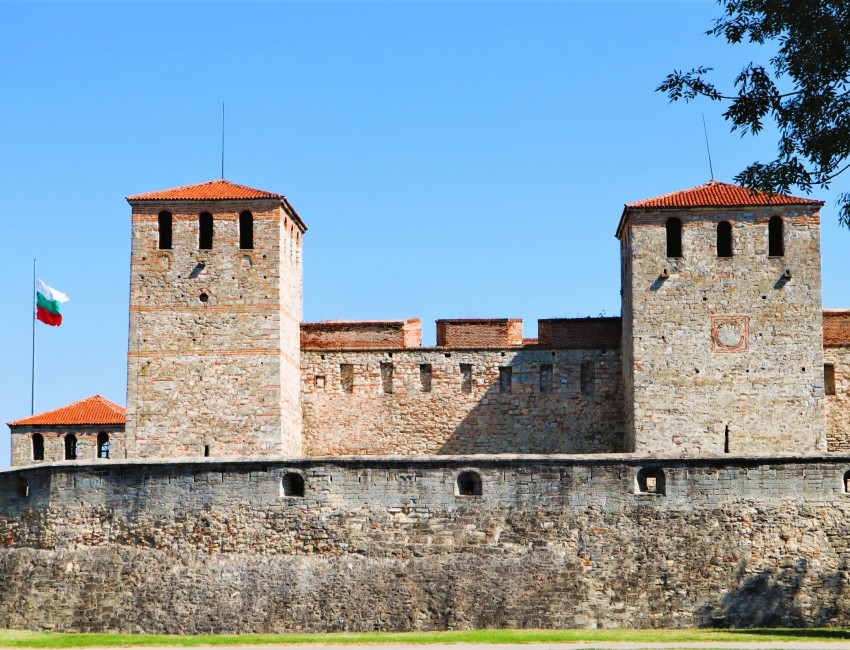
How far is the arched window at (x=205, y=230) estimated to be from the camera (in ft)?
104

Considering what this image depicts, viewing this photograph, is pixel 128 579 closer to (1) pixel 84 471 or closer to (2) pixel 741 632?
(1) pixel 84 471

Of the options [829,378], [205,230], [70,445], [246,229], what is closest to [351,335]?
[246,229]

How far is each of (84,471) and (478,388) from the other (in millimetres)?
10167

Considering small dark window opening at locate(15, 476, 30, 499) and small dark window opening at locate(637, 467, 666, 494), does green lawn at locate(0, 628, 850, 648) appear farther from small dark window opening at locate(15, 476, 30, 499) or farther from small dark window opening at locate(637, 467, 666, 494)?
small dark window opening at locate(15, 476, 30, 499)

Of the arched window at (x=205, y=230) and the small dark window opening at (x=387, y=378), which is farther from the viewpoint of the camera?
the small dark window opening at (x=387, y=378)

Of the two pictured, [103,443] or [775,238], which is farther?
[103,443]

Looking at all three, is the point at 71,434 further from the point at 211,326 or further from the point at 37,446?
the point at 211,326

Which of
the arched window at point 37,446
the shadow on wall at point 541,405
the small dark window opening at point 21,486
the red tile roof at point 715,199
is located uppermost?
the red tile roof at point 715,199

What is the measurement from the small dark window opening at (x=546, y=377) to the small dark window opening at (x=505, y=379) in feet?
2.36

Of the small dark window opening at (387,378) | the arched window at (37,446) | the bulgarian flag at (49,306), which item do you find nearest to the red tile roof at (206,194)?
the small dark window opening at (387,378)

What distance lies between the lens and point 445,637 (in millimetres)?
23156

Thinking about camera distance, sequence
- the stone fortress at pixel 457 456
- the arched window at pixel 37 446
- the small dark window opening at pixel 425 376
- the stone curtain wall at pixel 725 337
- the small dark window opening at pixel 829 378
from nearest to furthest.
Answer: the stone fortress at pixel 457 456
the stone curtain wall at pixel 725 337
the small dark window opening at pixel 829 378
the small dark window opening at pixel 425 376
the arched window at pixel 37 446

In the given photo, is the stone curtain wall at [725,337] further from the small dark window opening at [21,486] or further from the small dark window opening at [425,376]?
the small dark window opening at [21,486]

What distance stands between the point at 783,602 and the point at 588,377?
30.9 feet
